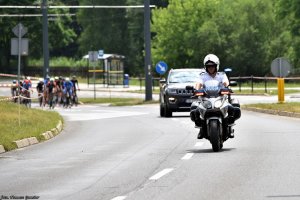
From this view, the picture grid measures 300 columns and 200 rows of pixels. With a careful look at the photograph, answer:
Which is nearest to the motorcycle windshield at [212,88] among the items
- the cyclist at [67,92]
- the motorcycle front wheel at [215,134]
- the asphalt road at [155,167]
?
the motorcycle front wheel at [215,134]

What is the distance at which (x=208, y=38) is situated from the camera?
3511 inches

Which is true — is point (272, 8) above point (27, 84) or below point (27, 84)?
above

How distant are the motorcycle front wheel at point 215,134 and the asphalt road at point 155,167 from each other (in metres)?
0.18

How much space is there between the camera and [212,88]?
18906 mm

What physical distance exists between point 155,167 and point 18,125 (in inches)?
479

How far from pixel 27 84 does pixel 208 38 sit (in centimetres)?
4213

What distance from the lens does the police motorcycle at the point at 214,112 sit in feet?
60.6

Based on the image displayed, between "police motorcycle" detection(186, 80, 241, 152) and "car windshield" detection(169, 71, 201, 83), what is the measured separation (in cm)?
1600

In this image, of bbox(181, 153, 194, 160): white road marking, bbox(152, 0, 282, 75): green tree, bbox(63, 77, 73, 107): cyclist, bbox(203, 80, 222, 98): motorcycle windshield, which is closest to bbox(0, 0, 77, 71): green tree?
bbox(152, 0, 282, 75): green tree

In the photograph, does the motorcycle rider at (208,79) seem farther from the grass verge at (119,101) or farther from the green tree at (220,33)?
the green tree at (220,33)

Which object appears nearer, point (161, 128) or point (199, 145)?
point (199, 145)

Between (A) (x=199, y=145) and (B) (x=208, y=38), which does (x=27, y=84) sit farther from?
(B) (x=208, y=38)

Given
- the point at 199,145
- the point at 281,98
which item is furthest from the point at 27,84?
the point at 199,145

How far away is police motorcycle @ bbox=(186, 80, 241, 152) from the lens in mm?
18469
